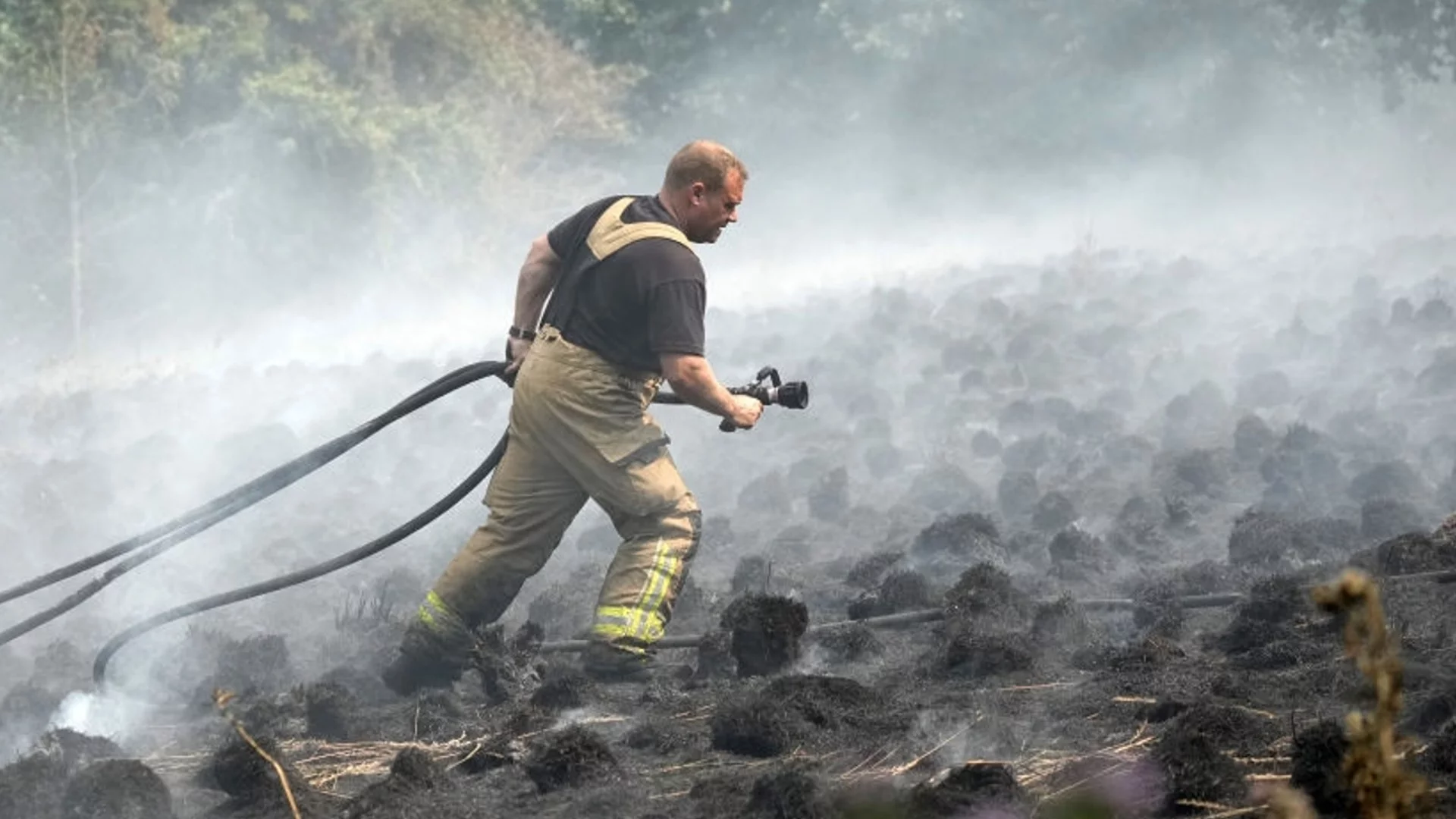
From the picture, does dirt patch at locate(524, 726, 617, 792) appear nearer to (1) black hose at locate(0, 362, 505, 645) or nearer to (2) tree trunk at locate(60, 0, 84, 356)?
(1) black hose at locate(0, 362, 505, 645)

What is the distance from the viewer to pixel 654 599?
20.2 ft

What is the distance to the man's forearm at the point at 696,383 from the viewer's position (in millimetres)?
5695

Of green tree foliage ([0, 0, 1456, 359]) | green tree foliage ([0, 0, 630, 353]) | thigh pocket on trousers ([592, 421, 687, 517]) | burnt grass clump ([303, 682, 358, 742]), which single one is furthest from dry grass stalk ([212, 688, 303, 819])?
green tree foliage ([0, 0, 630, 353])

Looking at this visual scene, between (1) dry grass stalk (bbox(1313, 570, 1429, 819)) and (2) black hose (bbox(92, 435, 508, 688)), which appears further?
(2) black hose (bbox(92, 435, 508, 688))

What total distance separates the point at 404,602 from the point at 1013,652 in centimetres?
348

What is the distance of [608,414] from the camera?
237 inches

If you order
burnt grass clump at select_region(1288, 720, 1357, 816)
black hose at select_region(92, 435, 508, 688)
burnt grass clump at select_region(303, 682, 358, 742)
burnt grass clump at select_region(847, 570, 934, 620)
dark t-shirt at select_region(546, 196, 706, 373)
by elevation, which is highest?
dark t-shirt at select_region(546, 196, 706, 373)

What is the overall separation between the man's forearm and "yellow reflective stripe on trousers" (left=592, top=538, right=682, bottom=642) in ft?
2.09

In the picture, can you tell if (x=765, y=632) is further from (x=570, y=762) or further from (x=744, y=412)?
(x=570, y=762)

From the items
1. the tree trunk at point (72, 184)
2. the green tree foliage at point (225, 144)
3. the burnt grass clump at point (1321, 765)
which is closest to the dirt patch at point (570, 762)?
the burnt grass clump at point (1321, 765)

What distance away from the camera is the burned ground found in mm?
4750

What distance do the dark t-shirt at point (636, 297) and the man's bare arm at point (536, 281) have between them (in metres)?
0.09

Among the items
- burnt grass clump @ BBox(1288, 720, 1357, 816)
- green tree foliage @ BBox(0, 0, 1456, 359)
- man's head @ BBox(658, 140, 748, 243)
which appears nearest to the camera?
burnt grass clump @ BBox(1288, 720, 1357, 816)

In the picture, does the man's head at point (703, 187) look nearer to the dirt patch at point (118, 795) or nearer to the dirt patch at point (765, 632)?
the dirt patch at point (765, 632)
